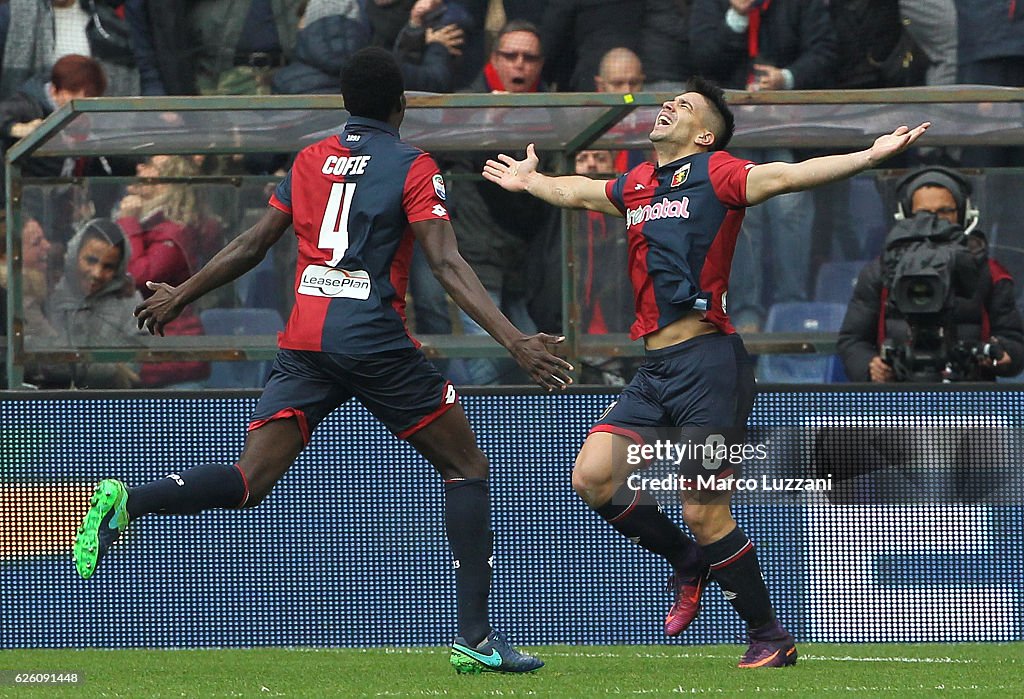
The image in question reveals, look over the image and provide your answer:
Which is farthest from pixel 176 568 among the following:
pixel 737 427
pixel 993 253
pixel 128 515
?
pixel 993 253

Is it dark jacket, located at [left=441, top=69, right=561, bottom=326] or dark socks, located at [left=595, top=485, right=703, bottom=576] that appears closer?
dark socks, located at [left=595, top=485, right=703, bottom=576]

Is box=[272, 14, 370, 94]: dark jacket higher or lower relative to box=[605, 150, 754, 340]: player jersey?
higher

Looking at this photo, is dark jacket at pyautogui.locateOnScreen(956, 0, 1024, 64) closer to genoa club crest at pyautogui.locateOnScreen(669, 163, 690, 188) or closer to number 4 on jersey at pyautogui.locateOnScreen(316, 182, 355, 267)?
genoa club crest at pyautogui.locateOnScreen(669, 163, 690, 188)

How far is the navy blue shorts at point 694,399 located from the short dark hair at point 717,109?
2.51ft

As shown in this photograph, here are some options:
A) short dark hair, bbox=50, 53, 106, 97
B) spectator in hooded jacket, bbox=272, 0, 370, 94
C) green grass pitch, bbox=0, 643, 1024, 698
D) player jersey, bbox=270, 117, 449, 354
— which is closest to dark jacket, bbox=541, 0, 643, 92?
spectator in hooded jacket, bbox=272, 0, 370, 94

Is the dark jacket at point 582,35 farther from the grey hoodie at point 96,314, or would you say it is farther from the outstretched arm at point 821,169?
the outstretched arm at point 821,169

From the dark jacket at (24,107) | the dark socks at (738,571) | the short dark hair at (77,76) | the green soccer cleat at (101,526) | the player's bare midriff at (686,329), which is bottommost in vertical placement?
the dark socks at (738,571)

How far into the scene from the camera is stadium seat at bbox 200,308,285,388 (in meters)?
9.05

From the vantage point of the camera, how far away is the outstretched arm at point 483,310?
6098mm

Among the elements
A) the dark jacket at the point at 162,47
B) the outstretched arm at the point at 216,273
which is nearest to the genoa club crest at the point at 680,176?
the outstretched arm at the point at 216,273

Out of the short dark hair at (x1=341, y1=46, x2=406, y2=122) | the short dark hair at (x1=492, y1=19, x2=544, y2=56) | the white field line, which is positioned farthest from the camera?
the short dark hair at (x1=492, y1=19, x2=544, y2=56)

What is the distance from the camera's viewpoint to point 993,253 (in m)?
9.38

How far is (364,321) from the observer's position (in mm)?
6500

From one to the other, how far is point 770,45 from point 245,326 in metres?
3.97
